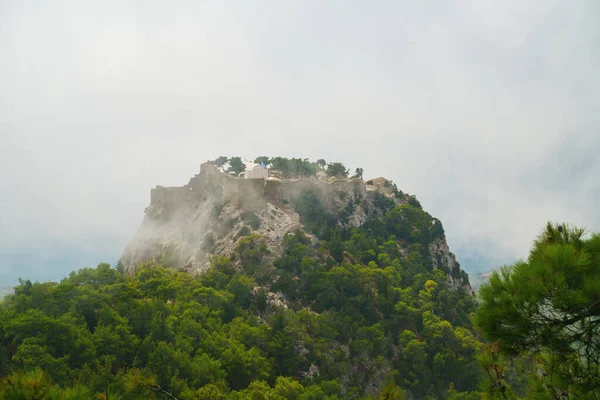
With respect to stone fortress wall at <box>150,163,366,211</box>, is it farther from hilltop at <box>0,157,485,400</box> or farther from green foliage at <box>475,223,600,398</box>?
green foliage at <box>475,223,600,398</box>

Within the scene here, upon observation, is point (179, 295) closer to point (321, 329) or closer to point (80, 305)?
point (80, 305)

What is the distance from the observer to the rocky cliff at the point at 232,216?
4331 cm

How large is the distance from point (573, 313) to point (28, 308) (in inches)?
1039

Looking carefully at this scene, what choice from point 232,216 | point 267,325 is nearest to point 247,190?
point 232,216

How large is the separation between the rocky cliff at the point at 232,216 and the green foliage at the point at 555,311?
34631 millimetres

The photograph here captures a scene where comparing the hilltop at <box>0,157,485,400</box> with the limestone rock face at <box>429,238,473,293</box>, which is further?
the limestone rock face at <box>429,238,473,293</box>

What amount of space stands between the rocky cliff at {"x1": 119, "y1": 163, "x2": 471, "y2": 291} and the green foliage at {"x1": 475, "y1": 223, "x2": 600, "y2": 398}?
34.6 m

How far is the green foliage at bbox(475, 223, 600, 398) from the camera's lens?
543 cm

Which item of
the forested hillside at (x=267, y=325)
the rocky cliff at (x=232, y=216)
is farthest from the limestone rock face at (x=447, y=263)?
the forested hillside at (x=267, y=325)

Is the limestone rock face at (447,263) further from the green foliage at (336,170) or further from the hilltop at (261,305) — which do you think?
the green foliage at (336,170)

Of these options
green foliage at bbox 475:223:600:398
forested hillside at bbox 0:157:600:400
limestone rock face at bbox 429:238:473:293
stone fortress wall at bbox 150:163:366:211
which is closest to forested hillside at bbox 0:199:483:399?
forested hillside at bbox 0:157:600:400

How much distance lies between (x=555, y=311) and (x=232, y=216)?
4010cm

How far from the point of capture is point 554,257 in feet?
18.1

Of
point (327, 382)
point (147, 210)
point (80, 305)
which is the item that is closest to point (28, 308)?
point (80, 305)
